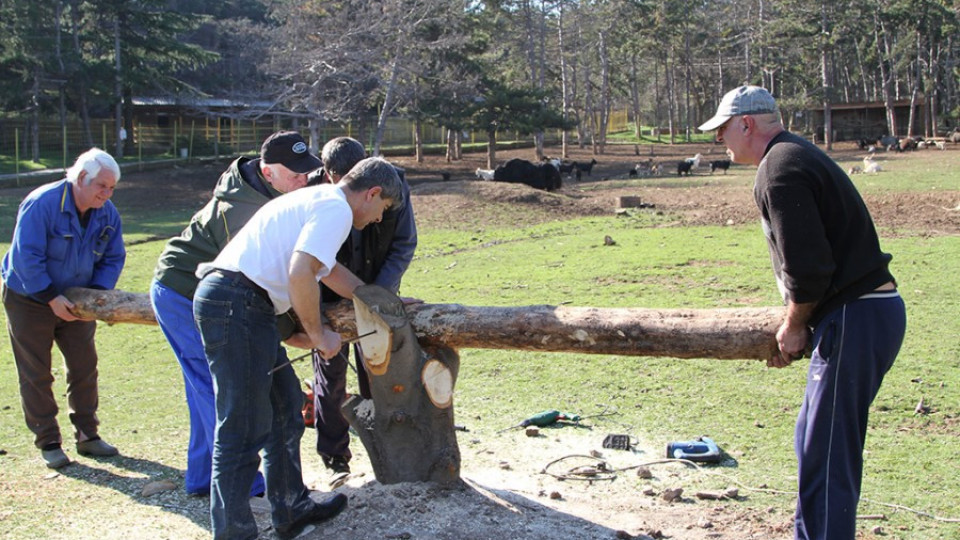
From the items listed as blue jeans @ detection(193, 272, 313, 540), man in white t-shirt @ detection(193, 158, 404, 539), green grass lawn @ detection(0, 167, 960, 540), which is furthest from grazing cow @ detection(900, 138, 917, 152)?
blue jeans @ detection(193, 272, 313, 540)

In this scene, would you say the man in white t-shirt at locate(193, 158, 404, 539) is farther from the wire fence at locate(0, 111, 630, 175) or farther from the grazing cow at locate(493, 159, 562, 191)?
the wire fence at locate(0, 111, 630, 175)

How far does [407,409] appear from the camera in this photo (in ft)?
15.9

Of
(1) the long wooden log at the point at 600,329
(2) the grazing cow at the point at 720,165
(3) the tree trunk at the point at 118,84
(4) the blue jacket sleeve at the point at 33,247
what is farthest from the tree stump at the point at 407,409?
(3) the tree trunk at the point at 118,84

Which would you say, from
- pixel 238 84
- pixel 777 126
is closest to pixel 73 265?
pixel 777 126

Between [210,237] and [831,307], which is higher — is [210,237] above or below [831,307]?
above

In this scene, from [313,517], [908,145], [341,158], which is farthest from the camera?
[908,145]

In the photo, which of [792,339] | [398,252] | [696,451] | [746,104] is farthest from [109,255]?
[792,339]

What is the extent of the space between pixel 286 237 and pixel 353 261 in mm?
1077

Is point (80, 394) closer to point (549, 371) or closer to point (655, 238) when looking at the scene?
point (549, 371)

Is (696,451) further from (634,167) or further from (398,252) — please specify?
(634,167)

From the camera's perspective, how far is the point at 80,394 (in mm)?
6062

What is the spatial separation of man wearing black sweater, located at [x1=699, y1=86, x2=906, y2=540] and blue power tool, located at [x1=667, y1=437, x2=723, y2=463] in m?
1.64

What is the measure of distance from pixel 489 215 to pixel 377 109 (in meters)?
21.5

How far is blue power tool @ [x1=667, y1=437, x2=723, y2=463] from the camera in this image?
5.48 meters
